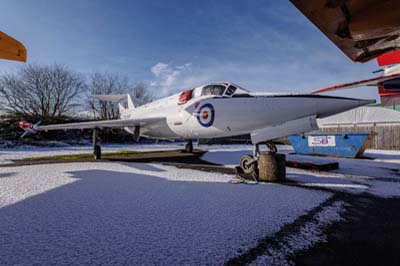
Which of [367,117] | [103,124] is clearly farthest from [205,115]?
[367,117]

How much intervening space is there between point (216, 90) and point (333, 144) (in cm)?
782

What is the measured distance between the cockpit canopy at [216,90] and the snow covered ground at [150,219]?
2.75m

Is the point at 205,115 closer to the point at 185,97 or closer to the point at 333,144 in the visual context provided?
the point at 185,97

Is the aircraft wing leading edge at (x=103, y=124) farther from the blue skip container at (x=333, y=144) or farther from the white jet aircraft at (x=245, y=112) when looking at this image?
the blue skip container at (x=333, y=144)

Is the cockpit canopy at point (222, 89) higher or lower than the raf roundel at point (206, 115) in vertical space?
higher

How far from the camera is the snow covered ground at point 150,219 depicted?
175cm

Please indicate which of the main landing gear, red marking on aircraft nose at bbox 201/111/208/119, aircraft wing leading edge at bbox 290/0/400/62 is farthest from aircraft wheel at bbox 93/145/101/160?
aircraft wing leading edge at bbox 290/0/400/62

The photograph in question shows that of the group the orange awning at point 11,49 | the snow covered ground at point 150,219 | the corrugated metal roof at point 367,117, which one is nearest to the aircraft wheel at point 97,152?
the snow covered ground at point 150,219

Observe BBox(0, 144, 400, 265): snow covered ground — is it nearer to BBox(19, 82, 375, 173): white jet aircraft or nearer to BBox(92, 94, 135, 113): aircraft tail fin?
BBox(19, 82, 375, 173): white jet aircraft

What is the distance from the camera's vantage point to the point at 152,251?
1.80 meters

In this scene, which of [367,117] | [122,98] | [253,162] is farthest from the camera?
[367,117]

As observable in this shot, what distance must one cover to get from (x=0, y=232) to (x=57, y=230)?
0.53 metres

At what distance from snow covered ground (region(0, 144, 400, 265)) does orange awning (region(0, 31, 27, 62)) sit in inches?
77.0

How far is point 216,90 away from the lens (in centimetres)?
628
